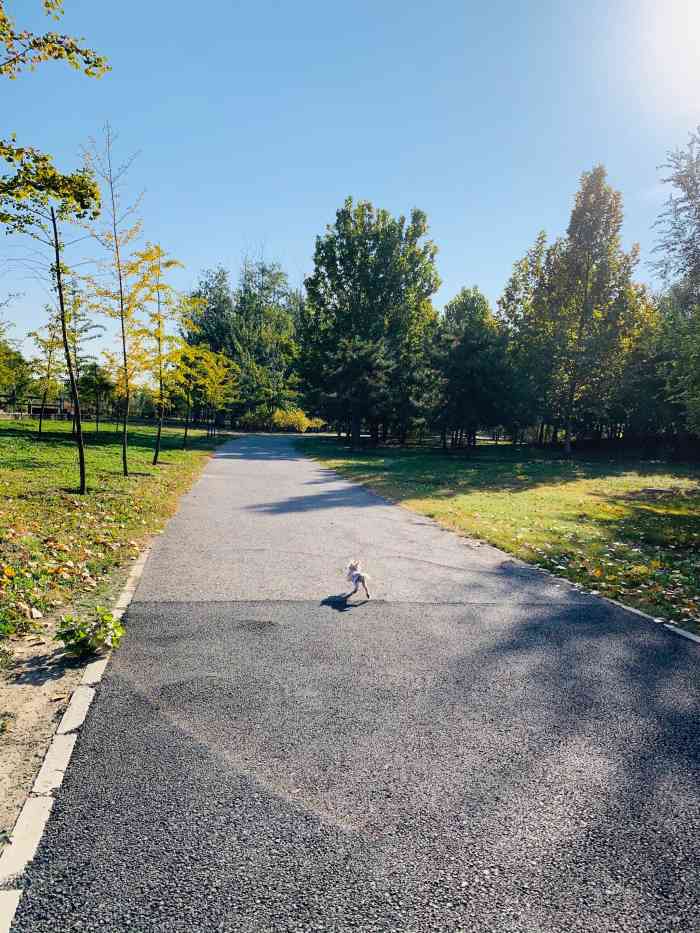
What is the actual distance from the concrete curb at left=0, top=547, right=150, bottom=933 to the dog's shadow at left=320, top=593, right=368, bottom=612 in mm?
2404

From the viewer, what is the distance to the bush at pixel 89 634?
4559mm

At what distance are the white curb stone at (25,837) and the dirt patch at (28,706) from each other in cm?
5

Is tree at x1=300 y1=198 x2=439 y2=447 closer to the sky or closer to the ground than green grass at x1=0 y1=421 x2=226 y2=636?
closer to the sky

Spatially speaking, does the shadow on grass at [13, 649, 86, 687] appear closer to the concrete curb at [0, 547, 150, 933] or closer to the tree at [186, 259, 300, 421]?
the concrete curb at [0, 547, 150, 933]

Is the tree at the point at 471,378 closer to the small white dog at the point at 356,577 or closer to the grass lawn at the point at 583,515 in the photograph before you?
the grass lawn at the point at 583,515

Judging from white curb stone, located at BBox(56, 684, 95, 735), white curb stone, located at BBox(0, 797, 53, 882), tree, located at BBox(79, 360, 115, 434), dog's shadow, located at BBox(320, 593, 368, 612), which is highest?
tree, located at BBox(79, 360, 115, 434)

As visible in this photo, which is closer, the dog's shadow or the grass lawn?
the dog's shadow

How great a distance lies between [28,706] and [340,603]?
3.20 metres

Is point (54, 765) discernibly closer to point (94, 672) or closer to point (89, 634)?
point (94, 672)

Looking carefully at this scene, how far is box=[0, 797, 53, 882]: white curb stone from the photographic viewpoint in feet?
7.86

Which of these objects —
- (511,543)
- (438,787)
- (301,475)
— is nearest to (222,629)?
(438,787)

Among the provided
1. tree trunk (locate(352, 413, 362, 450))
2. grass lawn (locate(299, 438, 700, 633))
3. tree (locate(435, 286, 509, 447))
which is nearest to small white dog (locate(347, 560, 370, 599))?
grass lawn (locate(299, 438, 700, 633))

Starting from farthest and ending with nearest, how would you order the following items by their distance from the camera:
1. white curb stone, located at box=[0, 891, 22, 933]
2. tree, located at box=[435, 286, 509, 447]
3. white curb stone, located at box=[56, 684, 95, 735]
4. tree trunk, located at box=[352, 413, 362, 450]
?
tree trunk, located at box=[352, 413, 362, 450] → tree, located at box=[435, 286, 509, 447] → white curb stone, located at box=[56, 684, 95, 735] → white curb stone, located at box=[0, 891, 22, 933]

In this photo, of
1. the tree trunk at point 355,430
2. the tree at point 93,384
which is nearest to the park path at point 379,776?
the tree at point 93,384
